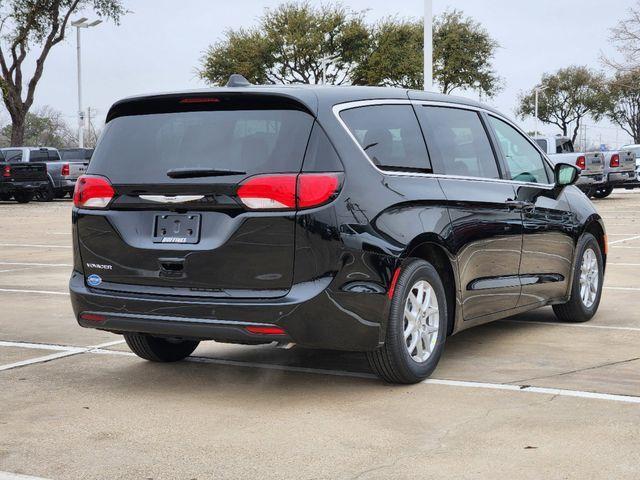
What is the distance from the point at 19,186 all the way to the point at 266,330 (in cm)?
2947

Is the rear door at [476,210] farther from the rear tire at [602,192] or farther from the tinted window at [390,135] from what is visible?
the rear tire at [602,192]

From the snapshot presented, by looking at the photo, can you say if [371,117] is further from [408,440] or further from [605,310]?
[605,310]

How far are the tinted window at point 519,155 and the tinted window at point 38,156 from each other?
1216 inches

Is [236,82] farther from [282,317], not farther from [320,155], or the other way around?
[282,317]

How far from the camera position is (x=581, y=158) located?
2970 cm

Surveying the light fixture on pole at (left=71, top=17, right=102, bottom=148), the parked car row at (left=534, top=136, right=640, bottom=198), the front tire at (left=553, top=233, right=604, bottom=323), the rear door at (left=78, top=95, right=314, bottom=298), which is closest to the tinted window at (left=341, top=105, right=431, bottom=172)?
the rear door at (left=78, top=95, right=314, bottom=298)

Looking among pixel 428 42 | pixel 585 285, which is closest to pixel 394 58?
pixel 428 42

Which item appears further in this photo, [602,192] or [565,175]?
[602,192]

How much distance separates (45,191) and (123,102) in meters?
29.8

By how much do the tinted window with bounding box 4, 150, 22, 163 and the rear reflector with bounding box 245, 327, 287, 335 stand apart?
32.6 meters

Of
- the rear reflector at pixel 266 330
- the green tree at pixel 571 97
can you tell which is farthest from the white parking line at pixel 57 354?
the green tree at pixel 571 97

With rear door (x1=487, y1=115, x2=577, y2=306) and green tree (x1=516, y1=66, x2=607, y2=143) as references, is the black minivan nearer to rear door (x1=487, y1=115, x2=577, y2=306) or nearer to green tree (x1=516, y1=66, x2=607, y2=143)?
rear door (x1=487, y1=115, x2=577, y2=306)

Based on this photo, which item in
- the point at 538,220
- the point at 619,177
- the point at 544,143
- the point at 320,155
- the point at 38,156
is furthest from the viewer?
the point at 38,156

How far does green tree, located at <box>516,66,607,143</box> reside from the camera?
3735 inches
